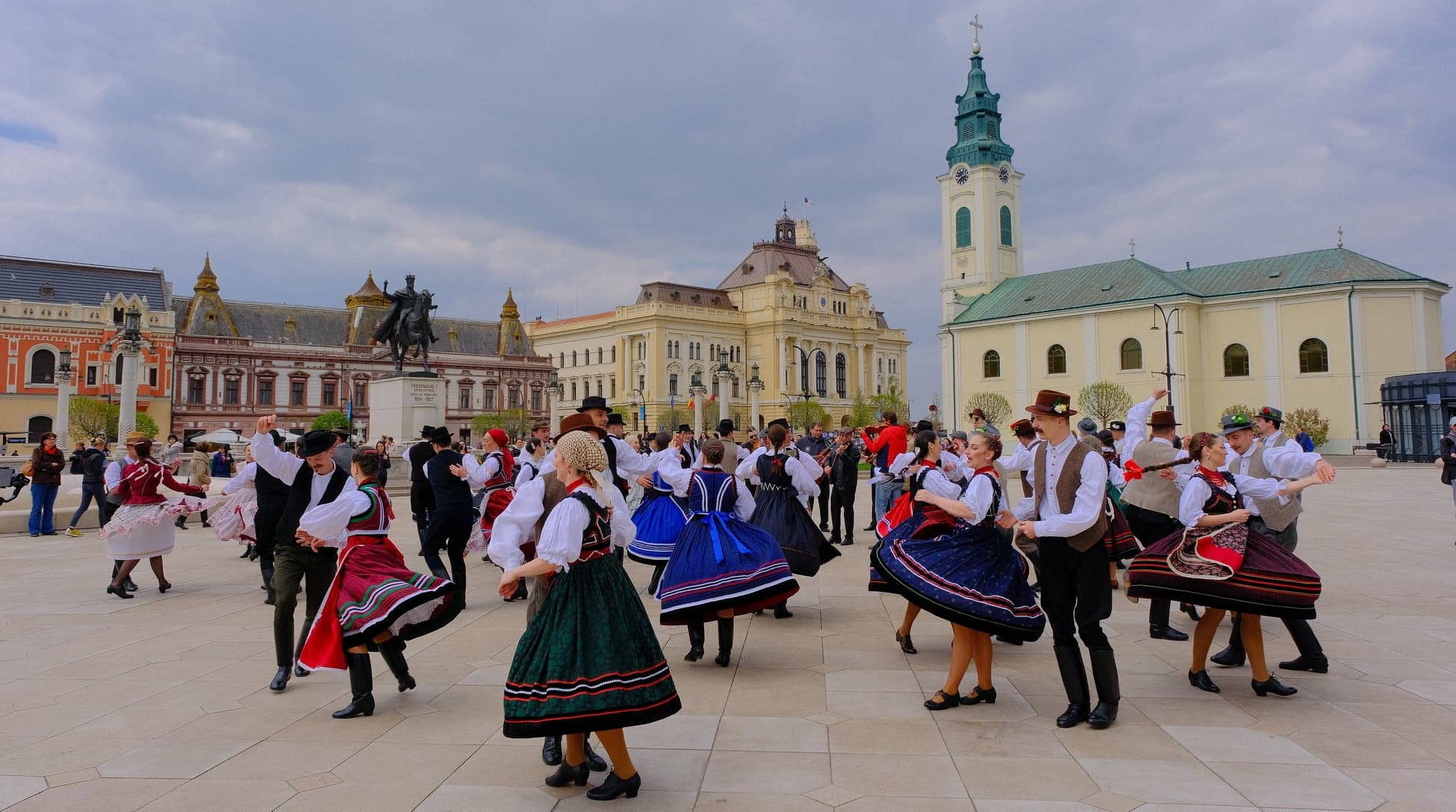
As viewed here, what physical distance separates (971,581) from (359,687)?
13.2 feet

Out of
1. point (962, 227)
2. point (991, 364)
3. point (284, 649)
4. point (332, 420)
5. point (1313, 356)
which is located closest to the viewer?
point (284, 649)

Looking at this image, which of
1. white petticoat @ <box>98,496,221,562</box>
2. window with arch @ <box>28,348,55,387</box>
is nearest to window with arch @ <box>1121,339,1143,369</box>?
white petticoat @ <box>98,496,221,562</box>

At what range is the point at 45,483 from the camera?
1580 cm

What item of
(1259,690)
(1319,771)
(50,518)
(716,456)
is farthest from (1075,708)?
(50,518)

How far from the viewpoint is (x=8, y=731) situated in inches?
210

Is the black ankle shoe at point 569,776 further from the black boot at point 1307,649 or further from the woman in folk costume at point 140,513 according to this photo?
the woman in folk costume at point 140,513

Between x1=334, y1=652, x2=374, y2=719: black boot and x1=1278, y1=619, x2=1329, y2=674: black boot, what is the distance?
6.52 m

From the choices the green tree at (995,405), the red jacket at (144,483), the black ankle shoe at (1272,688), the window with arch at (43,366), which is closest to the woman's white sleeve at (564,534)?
the black ankle shoe at (1272,688)

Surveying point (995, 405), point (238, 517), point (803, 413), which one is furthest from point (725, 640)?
point (803, 413)

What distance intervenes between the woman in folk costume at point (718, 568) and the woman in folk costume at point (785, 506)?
129 cm

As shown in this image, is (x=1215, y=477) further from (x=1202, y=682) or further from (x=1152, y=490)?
(x=1152, y=490)

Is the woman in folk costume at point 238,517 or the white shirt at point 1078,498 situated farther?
the woman in folk costume at point 238,517

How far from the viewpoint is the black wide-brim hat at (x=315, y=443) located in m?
6.37

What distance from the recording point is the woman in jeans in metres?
15.2
